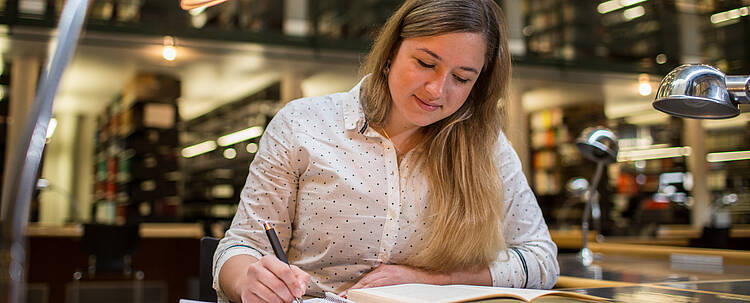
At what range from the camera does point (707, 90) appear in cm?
121

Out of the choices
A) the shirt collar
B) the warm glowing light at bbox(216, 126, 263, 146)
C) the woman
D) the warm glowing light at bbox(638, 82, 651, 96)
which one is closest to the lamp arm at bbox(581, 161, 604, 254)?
the woman

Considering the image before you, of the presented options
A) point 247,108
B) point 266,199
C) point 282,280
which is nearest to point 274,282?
point 282,280

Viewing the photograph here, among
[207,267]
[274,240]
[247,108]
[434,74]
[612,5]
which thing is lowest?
[207,267]

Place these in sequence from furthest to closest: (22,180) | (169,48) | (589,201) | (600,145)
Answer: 1. (169,48)
2. (589,201)
3. (600,145)
4. (22,180)

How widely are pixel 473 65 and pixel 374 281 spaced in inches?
18.5

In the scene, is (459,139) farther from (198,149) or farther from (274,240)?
(198,149)

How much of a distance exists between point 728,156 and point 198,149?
21.7 feet

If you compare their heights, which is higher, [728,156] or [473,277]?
[728,156]

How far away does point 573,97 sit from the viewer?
33.7 feet

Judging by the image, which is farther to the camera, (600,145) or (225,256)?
(600,145)

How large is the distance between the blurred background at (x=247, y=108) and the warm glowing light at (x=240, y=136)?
0.07 ft

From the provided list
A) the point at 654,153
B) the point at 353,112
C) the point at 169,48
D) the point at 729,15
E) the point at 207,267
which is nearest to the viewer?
the point at 353,112

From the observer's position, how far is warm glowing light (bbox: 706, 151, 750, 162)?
20.3 feet

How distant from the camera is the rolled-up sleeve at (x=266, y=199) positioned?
127 centimetres
